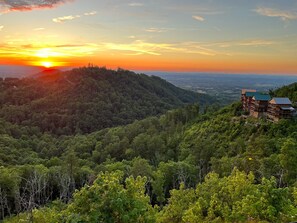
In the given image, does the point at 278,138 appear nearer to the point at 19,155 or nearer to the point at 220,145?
the point at 220,145

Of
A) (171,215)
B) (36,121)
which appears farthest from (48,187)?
(36,121)

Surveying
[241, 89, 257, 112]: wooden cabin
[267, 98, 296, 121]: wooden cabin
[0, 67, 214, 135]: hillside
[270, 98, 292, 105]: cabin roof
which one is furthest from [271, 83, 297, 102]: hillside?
[0, 67, 214, 135]: hillside

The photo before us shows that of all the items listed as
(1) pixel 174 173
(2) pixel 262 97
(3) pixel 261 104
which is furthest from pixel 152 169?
(2) pixel 262 97

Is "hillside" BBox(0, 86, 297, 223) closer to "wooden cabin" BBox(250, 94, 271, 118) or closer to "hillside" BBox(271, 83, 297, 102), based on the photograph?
"wooden cabin" BBox(250, 94, 271, 118)

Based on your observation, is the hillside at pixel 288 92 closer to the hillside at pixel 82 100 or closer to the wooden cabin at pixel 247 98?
the wooden cabin at pixel 247 98

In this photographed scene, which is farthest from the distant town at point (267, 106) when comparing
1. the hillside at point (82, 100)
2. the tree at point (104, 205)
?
the hillside at point (82, 100)

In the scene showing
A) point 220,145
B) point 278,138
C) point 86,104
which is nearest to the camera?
point 278,138

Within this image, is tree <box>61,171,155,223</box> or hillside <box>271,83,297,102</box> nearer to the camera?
tree <box>61,171,155,223</box>
